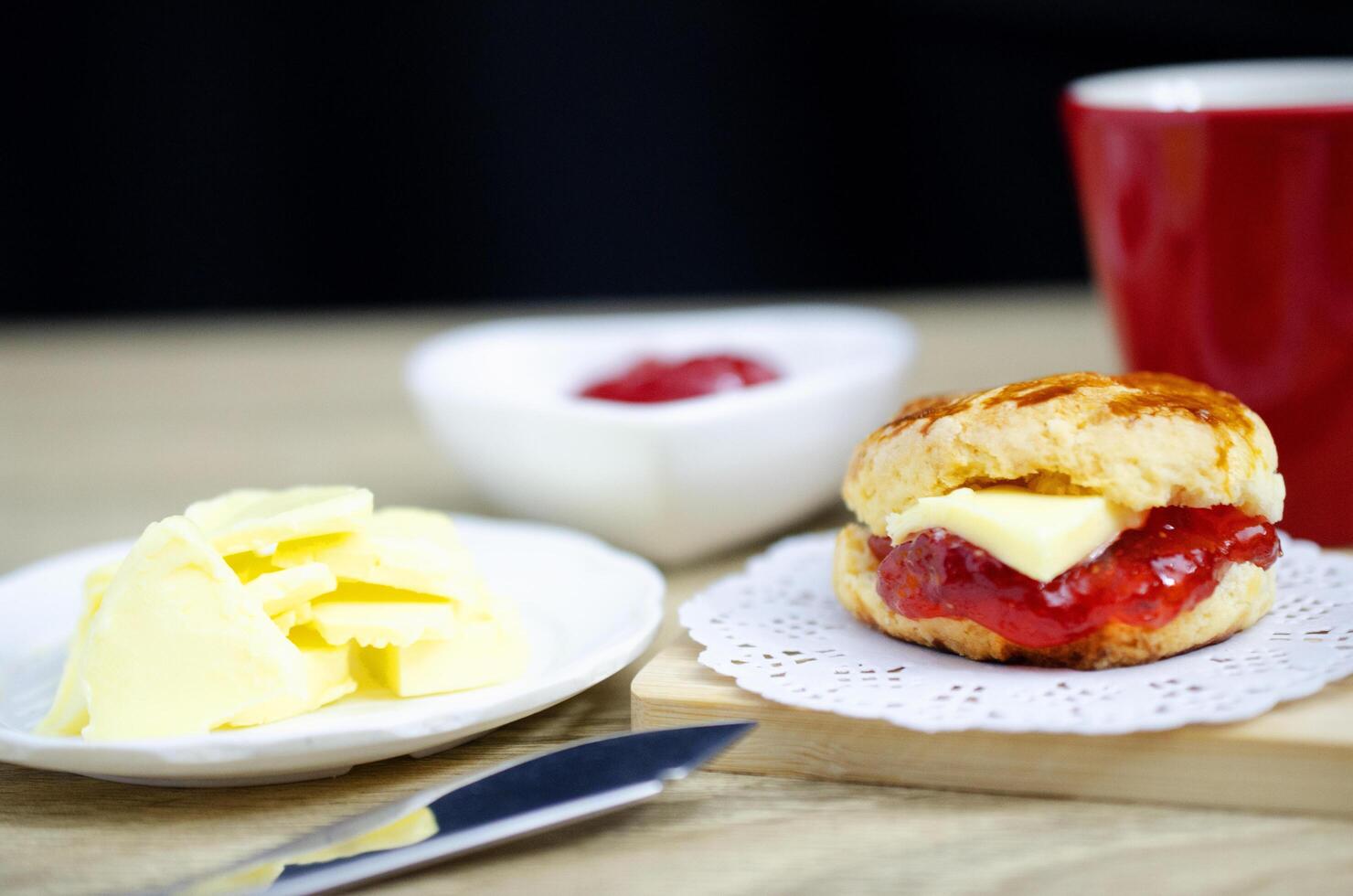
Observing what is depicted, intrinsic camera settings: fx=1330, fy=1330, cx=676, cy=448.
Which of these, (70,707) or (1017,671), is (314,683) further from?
(1017,671)

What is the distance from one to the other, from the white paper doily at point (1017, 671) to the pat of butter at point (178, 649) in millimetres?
441

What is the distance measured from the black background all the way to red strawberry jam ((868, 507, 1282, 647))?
11.7 ft

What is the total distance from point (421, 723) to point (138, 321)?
4376 millimetres

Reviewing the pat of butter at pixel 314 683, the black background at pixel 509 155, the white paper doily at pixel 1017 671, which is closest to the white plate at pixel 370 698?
the pat of butter at pixel 314 683

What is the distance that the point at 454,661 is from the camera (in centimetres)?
135

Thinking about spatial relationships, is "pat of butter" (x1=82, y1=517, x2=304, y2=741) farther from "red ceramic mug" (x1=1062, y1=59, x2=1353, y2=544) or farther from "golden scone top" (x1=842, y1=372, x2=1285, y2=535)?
"red ceramic mug" (x1=1062, y1=59, x2=1353, y2=544)

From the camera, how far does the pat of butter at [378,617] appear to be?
4.28 ft

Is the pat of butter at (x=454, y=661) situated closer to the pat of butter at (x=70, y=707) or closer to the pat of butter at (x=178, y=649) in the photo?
the pat of butter at (x=178, y=649)

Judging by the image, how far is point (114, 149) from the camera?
5.09 m

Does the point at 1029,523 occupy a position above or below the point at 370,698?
above

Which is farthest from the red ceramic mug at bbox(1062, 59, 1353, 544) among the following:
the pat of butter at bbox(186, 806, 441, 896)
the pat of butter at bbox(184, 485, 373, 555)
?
the pat of butter at bbox(186, 806, 441, 896)

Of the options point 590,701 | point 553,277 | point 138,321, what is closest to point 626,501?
point 590,701

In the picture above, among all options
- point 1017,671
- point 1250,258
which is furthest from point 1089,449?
point 1250,258

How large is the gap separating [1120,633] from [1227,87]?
3.89 ft
